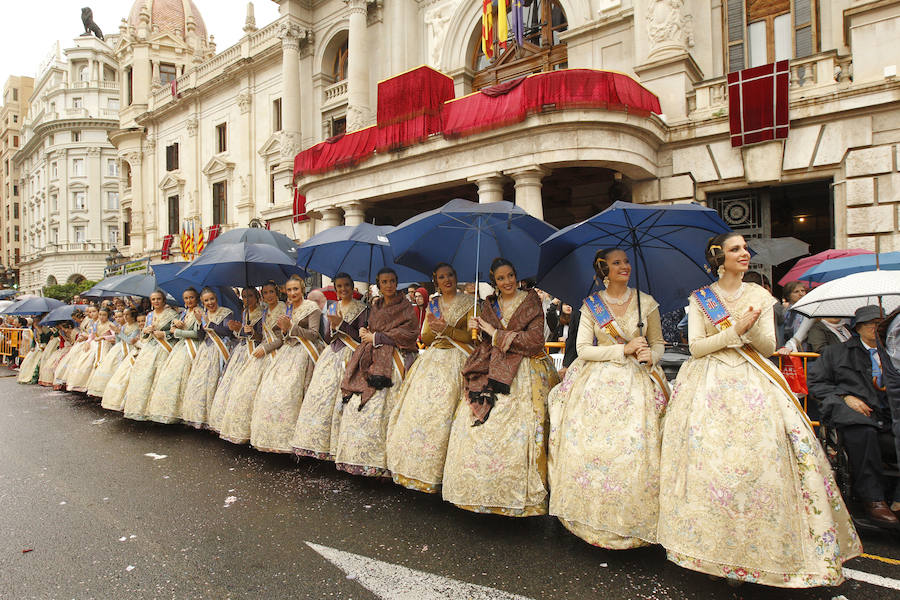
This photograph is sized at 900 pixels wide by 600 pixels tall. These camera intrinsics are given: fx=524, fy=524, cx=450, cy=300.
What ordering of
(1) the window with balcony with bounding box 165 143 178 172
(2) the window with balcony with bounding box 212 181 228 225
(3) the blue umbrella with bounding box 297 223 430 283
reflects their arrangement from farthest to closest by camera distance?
(1) the window with balcony with bounding box 165 143 178 172 < (2) the window with balcony with bounding box 212 181 228 225 < (3) the blue umbrella with bounding box 297 223 430 283

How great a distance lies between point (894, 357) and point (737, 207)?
894 centimetres

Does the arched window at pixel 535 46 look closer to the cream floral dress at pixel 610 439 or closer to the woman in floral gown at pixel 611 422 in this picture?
the woman in floral gown at pixel 611 422

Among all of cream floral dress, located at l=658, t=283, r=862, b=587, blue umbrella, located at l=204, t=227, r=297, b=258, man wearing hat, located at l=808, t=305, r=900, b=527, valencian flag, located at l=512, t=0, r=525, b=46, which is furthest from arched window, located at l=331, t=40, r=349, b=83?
cream floral dress, located at l=658, t=283, r=862, b=587

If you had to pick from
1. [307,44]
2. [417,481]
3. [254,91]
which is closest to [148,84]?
[254,91]

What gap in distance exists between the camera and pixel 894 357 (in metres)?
3.60

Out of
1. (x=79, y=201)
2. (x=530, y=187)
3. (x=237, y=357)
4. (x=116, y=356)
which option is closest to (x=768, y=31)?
(x=530, y=187)

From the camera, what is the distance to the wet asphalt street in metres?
2.95

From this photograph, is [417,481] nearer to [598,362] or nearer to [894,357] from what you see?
[598,362]

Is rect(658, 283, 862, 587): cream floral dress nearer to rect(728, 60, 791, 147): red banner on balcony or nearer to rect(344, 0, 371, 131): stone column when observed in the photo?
rect(728, 60, 791, 147): red banner on balcony

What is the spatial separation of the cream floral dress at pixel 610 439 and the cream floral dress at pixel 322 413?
7.50 ft

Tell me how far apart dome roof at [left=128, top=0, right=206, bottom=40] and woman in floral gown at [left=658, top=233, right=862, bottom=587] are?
48.8 m

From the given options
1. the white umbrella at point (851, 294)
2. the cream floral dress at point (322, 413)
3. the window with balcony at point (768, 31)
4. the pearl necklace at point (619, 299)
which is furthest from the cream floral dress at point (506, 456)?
the window with balcony at point (768, 31)

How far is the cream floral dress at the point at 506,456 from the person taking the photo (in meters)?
3.60

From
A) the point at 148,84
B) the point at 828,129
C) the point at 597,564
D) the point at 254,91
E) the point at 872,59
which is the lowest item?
the point at 597,564
